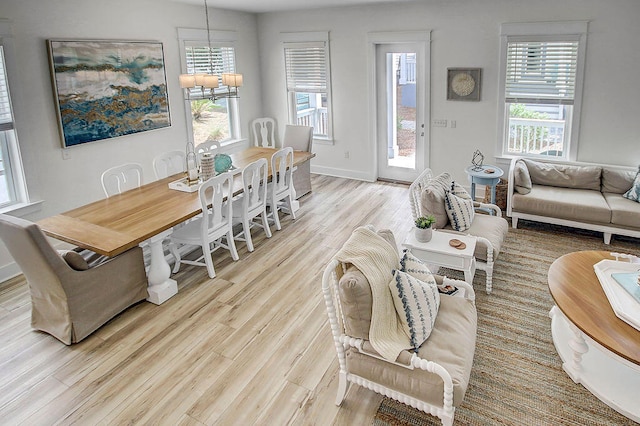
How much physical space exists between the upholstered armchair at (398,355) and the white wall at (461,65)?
398 cm

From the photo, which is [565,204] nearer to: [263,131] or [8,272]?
[263,131]

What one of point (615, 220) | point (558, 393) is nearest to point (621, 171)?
point (615, 220)

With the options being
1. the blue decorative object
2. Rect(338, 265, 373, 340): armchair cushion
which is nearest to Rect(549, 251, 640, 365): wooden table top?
Rect(338, 265, 373, 340): armchair cushion

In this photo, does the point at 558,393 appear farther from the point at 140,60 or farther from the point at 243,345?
the point at 140,60

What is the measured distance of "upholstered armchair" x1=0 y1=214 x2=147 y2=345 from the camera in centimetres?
327

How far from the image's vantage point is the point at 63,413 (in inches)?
113

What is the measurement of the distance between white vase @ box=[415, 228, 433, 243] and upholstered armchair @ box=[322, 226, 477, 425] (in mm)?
1082

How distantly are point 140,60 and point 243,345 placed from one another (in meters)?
3.89

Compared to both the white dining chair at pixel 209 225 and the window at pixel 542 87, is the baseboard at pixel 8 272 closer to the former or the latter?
the white dining chair at pixel 209 225

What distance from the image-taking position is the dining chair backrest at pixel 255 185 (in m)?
4.75

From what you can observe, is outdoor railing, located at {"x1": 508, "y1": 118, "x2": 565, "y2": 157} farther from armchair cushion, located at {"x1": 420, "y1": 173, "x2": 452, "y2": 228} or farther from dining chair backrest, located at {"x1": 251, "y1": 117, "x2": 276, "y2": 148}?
dining chair backrest, located at {"x1": 251, "y1": 117, "x2": 276, "y2": 148}

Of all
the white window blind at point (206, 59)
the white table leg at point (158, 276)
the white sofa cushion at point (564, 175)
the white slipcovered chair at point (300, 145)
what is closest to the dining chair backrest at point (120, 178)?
the white table leg at point (158, 276)

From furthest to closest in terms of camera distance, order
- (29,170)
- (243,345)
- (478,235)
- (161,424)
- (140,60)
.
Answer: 1. (140,60)
2. (29,170)
3. (478,235)
4. (243,345)
5. (161,424)

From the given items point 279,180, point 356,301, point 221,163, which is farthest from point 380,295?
point 279,180
